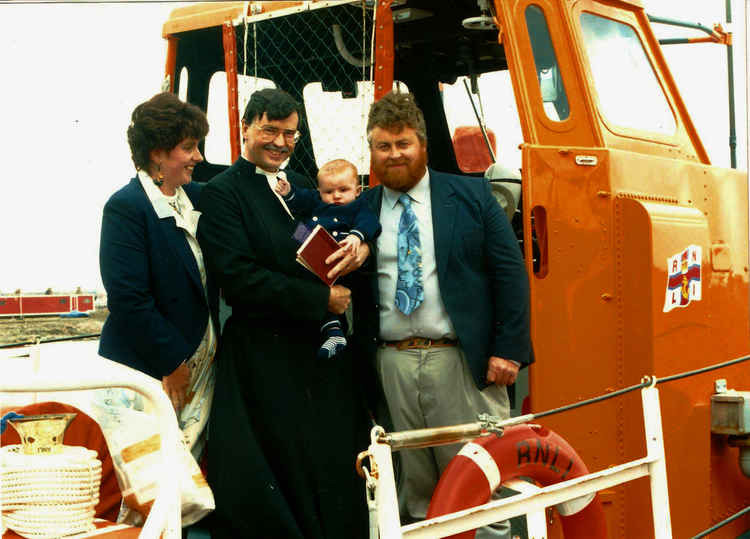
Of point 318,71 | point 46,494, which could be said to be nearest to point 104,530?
point 46,494

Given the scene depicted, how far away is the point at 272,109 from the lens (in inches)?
140

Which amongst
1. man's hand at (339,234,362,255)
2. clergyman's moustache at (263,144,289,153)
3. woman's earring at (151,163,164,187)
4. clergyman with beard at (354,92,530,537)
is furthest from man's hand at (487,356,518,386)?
woman's earring at (151,163,164,187)

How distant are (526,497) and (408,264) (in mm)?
1088

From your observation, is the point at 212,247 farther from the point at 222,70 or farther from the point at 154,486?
the point at 222,70

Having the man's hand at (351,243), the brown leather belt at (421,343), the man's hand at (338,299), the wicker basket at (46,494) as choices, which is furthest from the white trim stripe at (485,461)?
the wicker basket at (46,494)

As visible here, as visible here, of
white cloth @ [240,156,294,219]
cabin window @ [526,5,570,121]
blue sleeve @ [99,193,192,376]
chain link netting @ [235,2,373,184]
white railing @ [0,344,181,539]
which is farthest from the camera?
chain link netting @ [235,2,373,184]

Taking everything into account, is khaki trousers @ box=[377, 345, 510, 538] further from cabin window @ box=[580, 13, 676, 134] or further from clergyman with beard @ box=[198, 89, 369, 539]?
cabin window @ box=[580, 13, 676, 134]

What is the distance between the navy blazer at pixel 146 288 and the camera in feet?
11.0

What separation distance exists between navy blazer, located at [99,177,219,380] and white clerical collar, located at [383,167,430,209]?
88cm

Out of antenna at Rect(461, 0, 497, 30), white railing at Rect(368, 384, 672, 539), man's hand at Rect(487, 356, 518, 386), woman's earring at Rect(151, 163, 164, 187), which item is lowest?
white railing at Rect(368, 384, 672, 539)

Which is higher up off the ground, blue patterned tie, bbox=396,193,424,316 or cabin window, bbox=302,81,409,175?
cabin window, bbox=302,81,409,175

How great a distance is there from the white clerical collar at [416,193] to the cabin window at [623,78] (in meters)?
1.13

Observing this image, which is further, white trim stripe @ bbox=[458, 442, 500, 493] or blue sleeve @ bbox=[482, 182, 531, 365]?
blue sleeve @ bbox=[482, 182, 531, 365]

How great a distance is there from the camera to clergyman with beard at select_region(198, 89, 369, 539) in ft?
11.5
